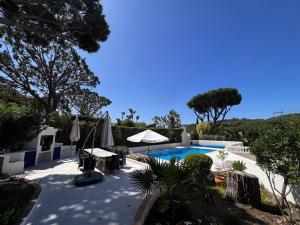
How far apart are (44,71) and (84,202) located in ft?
61.6

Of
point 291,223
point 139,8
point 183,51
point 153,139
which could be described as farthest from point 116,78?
point 291,223

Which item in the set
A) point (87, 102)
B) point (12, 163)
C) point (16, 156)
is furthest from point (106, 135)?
point (87, 102)

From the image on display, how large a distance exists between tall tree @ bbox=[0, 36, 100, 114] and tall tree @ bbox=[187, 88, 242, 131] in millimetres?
22752

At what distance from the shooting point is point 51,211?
437cm

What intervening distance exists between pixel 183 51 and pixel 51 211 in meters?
16.1

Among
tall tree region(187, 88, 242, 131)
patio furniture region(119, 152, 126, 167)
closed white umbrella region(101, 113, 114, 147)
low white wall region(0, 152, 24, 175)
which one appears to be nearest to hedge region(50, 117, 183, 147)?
low white wall region(0, 152, 24, 175)

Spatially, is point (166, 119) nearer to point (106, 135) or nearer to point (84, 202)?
point (106, 135)

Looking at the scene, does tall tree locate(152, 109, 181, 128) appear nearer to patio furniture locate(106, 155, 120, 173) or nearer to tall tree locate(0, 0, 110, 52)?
patio furniture locate(106, 155, 120, 173)

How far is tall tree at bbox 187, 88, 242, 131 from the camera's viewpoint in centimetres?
3212

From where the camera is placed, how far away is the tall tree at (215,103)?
32.1 m

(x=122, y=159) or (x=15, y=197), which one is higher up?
(x=122, y=159)

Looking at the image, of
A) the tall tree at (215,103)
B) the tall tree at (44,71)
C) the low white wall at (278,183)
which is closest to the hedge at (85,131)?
the tall tree at (44,71)

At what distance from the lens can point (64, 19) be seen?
847 centimetres

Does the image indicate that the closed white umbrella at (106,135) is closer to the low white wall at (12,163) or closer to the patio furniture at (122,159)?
the patio furniture at (122,159)
